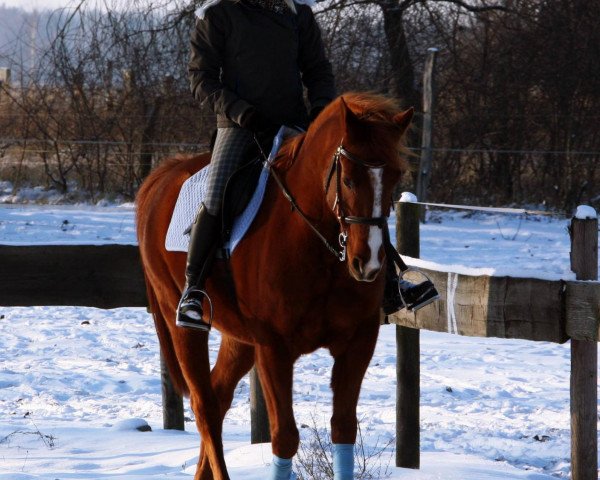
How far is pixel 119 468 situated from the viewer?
19.0 ft

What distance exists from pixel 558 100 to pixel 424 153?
3.57 m

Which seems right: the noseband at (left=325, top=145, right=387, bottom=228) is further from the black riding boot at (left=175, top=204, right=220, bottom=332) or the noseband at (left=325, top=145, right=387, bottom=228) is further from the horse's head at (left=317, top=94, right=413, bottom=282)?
the black riding boot at (left=175, top=204, right=220, bottom=332)

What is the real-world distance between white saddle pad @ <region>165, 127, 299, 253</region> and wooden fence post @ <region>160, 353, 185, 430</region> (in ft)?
5.98

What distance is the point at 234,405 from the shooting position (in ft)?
25.4

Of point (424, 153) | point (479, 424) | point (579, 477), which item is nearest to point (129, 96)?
point (424, 153)

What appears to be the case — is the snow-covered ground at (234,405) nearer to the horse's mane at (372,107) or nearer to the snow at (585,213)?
the snow at (585,213)

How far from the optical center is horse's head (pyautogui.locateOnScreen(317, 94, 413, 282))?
11.8 feet

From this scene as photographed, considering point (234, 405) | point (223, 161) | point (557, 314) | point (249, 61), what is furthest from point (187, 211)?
point (234, 405)

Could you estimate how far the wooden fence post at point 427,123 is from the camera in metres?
17.8

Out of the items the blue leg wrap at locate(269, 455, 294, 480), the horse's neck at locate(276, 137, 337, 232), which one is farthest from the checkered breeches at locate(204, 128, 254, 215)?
the blue leg wrap at locate(269, 455, 294, 480)

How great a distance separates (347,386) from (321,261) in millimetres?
563

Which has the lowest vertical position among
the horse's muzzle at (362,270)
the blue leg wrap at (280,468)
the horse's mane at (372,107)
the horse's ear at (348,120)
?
the blue leg wrap at (280,468)

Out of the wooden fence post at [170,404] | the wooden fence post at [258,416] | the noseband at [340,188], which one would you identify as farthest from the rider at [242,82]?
the wooden fence post at [170,404]

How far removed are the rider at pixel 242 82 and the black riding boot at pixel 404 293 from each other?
1.2 inches
